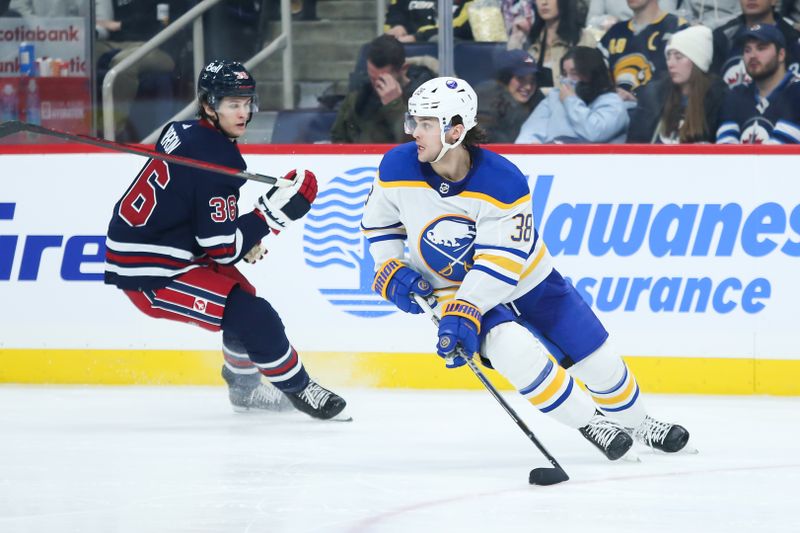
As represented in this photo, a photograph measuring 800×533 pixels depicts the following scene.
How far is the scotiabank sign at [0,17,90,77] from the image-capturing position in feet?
18.9

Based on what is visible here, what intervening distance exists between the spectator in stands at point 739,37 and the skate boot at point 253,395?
2054mm

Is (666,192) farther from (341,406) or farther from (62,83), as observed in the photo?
(62,83)

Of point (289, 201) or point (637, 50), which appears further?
point (637, 50)

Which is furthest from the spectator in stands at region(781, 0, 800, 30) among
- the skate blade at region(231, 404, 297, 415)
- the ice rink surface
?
the skate blade at region(231, 404, 297, 415)

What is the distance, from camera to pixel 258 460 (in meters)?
4.02

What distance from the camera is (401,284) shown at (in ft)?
12.5

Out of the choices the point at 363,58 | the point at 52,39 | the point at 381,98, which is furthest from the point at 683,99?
the point at 52,39

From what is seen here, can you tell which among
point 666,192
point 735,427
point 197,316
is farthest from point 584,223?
point 197,316

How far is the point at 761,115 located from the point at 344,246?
163 cm

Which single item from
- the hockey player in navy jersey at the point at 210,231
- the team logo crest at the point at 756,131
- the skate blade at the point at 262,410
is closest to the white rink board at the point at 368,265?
the team logo crest at the point at 756,131

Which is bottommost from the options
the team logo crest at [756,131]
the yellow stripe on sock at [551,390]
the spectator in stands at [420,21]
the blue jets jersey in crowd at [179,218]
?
the yellow stripe on sock at [551,390]

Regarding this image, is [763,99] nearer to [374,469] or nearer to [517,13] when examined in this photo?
[517,13]

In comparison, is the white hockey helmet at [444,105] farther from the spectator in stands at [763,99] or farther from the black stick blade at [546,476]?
the spectator in stands at [763,99]

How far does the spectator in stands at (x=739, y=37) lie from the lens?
5.32 meters
